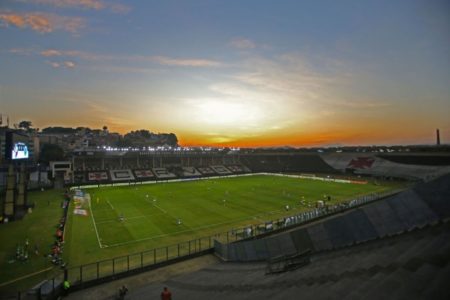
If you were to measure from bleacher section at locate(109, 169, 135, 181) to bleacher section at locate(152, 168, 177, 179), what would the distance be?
→ 835cm

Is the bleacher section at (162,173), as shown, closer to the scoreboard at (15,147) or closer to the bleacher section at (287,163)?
the bleacher section at (287,163)

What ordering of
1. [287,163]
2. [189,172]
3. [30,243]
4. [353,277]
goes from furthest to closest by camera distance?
[287,163], [189,172], [30,243], [353,277]

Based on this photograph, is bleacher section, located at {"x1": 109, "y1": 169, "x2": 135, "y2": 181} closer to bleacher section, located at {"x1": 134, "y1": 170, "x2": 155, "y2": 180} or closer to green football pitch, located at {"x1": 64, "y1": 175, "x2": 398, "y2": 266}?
bleacher section, located at {"x1": 134, "y1": 170, "x2": 155, "y2": 180}

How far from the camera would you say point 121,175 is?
8656 centimetres

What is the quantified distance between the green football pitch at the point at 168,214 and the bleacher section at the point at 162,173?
26.2 metres

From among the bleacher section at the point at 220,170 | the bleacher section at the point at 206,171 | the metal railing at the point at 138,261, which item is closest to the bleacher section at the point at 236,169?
the bleacher section at the point at 220,170

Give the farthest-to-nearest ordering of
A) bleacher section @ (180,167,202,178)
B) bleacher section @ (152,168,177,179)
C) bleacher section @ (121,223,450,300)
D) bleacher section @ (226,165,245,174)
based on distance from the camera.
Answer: bleacher section @ (226,165,245,174) → bleacher section @ (180,167,202,178) → bleacher section @ (152,168,177,179) → bleacher section @ (121,223,450,300)

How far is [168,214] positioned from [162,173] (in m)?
55.3

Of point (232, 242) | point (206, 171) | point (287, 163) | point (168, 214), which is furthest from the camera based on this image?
point (287, 163)

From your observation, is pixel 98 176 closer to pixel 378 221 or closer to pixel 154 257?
pixel 154 257

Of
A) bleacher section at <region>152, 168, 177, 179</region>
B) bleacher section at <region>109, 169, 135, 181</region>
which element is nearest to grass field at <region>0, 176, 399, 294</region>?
bleacher section at <region>109, 169, 135, 181</region>

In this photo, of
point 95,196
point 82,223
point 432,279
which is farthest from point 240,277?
point 95,196

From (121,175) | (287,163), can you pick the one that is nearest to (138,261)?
(121,175)

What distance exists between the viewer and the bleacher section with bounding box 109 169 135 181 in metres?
83.1
